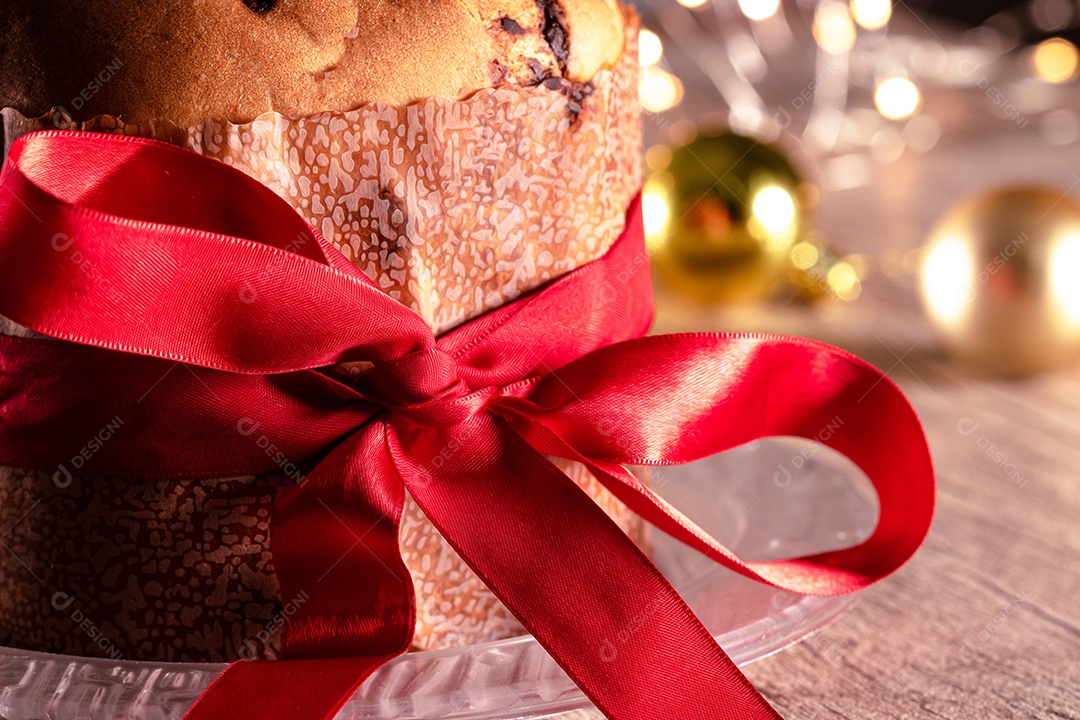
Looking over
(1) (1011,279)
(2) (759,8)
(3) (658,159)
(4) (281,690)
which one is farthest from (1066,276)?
(4) (281,690)

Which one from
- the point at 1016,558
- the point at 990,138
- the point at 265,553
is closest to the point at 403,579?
the point at 265,553

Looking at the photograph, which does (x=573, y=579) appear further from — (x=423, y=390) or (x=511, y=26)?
(x=511, y=26)

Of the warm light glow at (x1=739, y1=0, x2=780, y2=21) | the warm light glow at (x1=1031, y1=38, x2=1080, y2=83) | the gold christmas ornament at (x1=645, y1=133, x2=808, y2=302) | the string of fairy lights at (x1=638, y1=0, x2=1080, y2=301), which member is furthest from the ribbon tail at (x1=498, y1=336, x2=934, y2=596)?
the warm light glow at (x1=1031, y1=38, x2=1080, y2=83)

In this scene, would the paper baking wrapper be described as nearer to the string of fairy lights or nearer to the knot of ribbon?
the knot of ribbon

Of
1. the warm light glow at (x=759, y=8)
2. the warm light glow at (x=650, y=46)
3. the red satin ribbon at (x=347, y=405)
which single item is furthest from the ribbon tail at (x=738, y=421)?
the warm light glow at (x=759, y=8)

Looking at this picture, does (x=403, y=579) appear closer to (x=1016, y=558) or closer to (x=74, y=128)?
(x=74, y=128)

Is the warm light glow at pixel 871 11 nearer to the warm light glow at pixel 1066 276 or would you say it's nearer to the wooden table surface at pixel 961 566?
the wooden table surface at pixel 961 566
